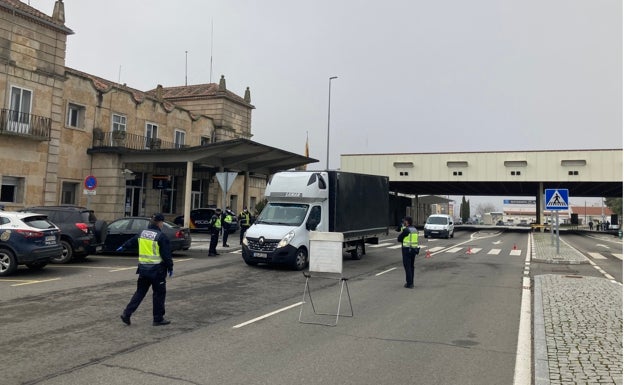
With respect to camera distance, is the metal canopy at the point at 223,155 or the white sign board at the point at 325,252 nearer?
the white sign board at the point at 325,252

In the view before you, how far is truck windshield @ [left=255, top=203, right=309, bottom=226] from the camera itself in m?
14.9

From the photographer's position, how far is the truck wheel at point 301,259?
46.8ft

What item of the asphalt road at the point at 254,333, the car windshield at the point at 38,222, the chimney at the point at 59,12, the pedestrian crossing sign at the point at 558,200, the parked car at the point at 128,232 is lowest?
the asphalt road at the point at 254,333

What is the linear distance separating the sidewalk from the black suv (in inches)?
508

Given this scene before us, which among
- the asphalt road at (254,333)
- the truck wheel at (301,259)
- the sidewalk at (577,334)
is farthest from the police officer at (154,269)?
the truck wheel at (301,259)

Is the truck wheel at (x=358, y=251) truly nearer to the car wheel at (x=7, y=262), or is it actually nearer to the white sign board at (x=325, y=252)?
the white sign board at (x=325, y=252)

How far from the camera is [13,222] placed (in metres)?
12.2

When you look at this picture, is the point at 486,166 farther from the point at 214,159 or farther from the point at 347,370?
the point at 347,370

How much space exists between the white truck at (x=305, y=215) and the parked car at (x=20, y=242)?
5.52m

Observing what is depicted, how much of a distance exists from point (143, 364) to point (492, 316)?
19.6 feet

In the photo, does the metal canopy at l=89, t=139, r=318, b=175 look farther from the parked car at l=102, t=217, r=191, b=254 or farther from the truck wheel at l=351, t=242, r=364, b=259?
the truck wheel at l=351, t=242, r=364, b=259

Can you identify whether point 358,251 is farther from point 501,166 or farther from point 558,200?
point 501,166

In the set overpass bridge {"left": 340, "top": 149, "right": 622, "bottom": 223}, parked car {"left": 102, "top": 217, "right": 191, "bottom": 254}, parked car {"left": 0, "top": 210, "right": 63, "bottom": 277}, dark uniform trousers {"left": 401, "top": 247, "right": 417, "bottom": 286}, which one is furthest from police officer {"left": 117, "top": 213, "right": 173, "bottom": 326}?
overpass bridge {"left": 340, "top": 149, "right": 622, "bottom": 223}

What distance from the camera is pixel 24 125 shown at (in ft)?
74.0
